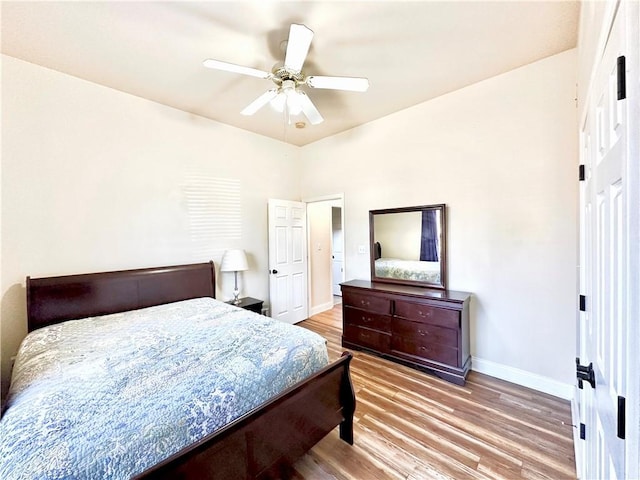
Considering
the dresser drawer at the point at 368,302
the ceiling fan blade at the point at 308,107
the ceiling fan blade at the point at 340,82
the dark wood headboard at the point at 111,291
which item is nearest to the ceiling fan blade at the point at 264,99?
the ceiling fan blade at the point at 308,107

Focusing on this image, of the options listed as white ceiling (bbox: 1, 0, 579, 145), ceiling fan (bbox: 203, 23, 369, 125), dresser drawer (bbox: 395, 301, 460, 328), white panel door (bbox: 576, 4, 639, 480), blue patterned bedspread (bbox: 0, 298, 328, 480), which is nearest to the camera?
white panel door (bbox: 576, 4, 639, 480)

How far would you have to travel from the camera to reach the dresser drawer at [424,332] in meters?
2.58

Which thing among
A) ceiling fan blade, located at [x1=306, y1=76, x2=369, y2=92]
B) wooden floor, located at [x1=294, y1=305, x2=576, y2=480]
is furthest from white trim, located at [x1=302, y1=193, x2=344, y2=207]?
wooden floor, located at [x1=294, y1=305, x2=576, y2=480]

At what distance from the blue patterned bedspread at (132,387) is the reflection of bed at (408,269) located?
1.76m

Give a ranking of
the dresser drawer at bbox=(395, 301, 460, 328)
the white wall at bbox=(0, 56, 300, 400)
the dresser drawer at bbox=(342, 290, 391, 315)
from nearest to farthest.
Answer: the white wall at bbox=(0, 56, 300, 400) → the dresser drawer at bbox=(395, 301, 460, 328) → the dresser drawer at bbox=(342, 290, 391, 315)

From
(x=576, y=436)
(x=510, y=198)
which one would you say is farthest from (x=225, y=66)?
(x=576, y=436)

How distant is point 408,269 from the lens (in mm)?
3270

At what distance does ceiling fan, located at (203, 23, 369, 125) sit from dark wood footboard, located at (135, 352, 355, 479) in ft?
6.56

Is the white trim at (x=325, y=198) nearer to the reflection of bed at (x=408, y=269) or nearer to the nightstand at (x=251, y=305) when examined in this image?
the reflection of bed at (x=408, y=269)

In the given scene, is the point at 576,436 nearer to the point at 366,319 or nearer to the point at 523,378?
the point at 523,378

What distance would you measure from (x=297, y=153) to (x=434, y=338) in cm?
357

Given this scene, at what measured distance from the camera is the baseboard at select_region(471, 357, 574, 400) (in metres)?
2.32

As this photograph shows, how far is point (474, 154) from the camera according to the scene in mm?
2775

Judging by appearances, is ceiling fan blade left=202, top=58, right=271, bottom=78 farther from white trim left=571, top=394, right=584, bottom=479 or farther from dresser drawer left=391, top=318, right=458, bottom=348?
white trim left=571, top=394, right=584, bottom=479
